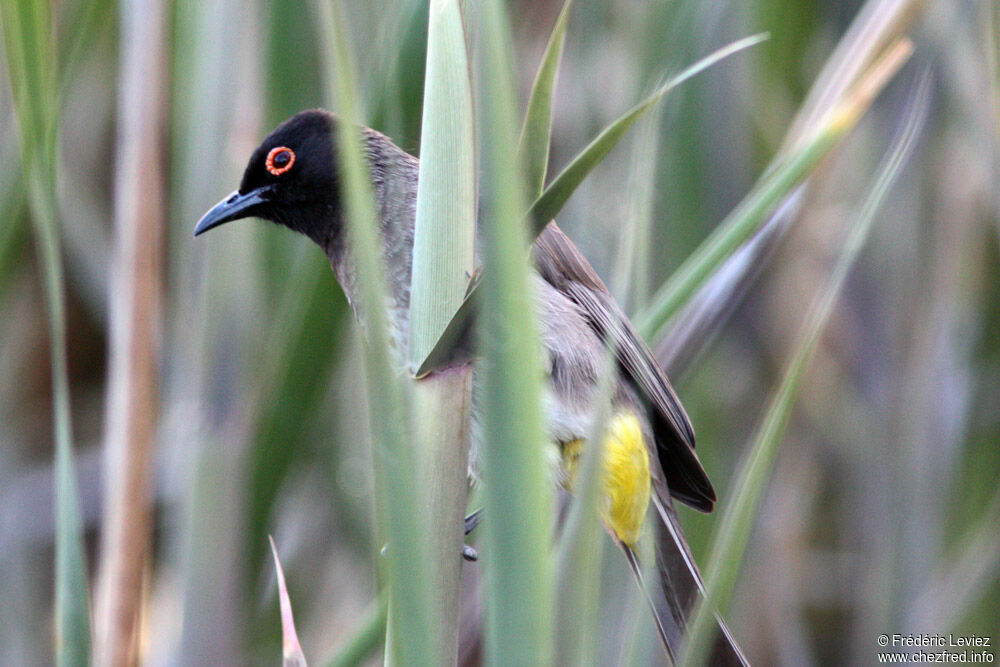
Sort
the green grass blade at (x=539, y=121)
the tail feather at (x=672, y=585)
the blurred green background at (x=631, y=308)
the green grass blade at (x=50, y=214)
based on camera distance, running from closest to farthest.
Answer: the green grass blade at (x=539, y=121) → the green grass blade at (x=50, y=214) → the blurred green background at (x=631, y=308) → the tail feather at (x=672, y=585)

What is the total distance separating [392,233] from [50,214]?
55cm

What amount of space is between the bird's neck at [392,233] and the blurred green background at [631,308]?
6cm

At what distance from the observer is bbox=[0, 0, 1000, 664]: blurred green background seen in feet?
3.62

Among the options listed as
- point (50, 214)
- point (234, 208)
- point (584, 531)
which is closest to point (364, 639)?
point (584, 531)

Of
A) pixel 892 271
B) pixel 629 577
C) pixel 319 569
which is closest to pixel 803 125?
pixel 629 577

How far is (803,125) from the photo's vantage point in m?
1.07

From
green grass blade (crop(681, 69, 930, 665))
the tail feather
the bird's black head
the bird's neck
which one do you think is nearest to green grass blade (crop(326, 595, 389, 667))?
green grass blade (crop(681, 69, 930, 665))

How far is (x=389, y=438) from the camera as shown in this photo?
0.53m

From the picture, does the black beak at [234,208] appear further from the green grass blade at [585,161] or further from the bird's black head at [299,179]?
the green grass blade at [585,161]

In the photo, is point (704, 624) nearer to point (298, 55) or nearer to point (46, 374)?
point (298, 55)

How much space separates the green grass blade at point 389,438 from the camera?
0.52 m

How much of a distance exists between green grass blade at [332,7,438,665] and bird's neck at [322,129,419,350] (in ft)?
1.72

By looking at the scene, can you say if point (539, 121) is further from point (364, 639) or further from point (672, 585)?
point (672, 585)

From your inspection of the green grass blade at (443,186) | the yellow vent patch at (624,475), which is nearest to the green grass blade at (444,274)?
the green grass blade at (443,186)
